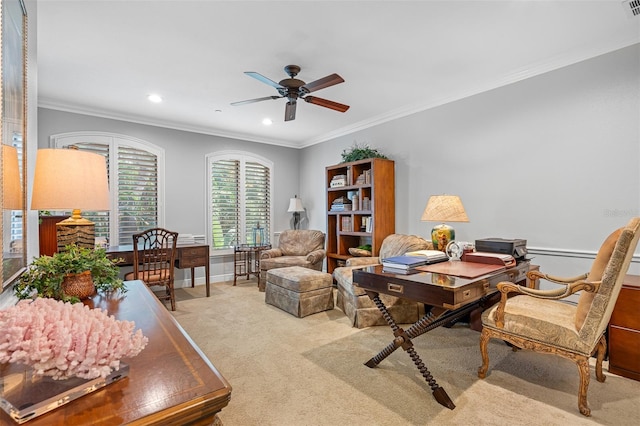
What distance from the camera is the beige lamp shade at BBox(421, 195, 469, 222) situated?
3.10 metres

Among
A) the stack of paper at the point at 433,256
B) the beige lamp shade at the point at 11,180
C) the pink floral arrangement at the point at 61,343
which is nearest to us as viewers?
the pink floral arrangement at the point at 61,343

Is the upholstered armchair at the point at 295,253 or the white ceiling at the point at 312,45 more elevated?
the white ceiling at the point at 312,45

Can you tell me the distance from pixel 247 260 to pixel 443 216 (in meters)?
3.79

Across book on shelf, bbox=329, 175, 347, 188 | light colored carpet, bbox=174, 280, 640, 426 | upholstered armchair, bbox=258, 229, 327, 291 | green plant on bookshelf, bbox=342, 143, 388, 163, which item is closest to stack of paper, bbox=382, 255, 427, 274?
light colored carpet, bbox=174, 280, 640, 426

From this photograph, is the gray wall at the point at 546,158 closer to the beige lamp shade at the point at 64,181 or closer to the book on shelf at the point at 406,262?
the book on shelf at the point at 406,262

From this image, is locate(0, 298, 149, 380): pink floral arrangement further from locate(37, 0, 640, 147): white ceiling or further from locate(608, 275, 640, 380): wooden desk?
locate(608, 275, 640, 380): wooden desk

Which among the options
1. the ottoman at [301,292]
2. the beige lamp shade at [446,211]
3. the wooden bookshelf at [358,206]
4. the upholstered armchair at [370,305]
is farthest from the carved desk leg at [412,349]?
the wooden bookshelf at [358,206]

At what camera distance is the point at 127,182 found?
474 centimetres

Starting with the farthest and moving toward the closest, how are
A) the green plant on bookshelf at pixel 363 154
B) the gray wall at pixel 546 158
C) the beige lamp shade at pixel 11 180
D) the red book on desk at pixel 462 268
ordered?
the green plant on bookshelf at pixel 363 154
the gray wall at pixel 546 158
the red book on desk at pixel 462 268
the beige lamp shade at pixel 11 180

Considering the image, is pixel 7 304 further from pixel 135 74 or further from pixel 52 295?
pixel 135 74

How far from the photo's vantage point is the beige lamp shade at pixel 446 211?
310 centimetres

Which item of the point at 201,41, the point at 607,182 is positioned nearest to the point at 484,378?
the point at 607,182

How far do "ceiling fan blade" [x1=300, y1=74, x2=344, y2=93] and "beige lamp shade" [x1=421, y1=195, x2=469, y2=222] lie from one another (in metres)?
1.51

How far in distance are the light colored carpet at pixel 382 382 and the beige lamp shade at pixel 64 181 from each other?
4.84 feet
